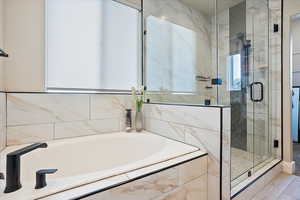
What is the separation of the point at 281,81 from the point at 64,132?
2479 mm

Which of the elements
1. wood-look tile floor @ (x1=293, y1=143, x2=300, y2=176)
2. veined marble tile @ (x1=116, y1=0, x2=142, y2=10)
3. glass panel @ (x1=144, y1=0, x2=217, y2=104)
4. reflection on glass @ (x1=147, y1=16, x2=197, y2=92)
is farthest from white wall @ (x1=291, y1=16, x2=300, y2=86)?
veined marble tile @ (x1=116, y1=0, x2=142, y2=10)

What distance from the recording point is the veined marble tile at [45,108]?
1233 mm

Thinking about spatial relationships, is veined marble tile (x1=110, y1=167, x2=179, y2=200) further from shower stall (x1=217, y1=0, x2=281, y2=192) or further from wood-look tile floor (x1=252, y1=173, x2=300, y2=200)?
shower stall (x1=217, y1=0, x2=281, y2=192)

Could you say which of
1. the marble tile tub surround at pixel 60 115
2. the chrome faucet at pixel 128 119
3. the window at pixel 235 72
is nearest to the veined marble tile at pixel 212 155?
the chrome faucet at pixel 128 119

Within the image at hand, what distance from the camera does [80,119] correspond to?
4.93 feet

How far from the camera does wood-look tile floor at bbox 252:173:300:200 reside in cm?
134

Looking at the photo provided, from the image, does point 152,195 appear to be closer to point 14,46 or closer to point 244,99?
point 14,46

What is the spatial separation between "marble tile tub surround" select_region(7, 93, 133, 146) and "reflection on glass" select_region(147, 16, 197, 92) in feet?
1.89

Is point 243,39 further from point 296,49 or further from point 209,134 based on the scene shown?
point 296,49

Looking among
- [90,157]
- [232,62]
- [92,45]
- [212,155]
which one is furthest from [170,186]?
[232,62]

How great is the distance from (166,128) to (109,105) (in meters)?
0.66

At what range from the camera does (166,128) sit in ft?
4.85

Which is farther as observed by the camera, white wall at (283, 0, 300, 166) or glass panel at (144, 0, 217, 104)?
glass panel at (144, 0, 217, 104)

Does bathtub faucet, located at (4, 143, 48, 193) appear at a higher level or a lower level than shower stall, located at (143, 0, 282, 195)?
lower
